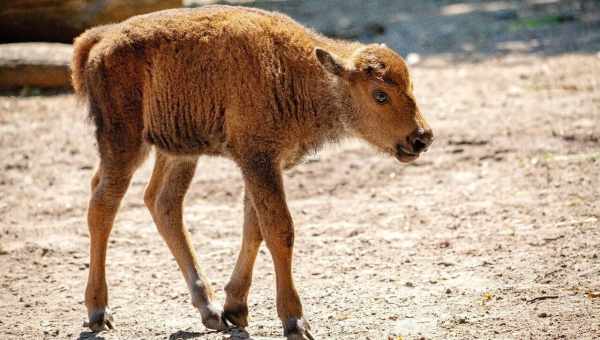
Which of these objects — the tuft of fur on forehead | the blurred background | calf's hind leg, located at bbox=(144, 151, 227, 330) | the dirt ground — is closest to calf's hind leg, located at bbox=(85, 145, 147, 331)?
the dirt ground

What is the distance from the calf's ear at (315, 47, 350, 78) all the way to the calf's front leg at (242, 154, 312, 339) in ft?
2.55

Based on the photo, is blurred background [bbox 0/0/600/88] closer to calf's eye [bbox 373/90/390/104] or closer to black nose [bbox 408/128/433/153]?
calf's eye [bbox 373/90/390/104]

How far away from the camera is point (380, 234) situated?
8398mm

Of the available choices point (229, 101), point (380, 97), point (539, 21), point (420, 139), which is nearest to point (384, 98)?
point (380, 97)

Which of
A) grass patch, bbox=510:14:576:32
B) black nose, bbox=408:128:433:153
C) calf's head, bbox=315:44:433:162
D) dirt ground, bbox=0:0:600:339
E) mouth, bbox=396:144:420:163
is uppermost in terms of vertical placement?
calf's head, bbox=315:44:433:162

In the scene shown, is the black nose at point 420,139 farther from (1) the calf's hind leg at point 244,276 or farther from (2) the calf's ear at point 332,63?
(1) the calf's hind leg at point 244,276

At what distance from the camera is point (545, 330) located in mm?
5980

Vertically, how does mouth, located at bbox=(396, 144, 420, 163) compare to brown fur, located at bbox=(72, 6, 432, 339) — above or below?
below

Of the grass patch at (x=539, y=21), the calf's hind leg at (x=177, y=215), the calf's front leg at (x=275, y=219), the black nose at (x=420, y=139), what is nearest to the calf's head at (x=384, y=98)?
the black nose at (x=420, y=139)

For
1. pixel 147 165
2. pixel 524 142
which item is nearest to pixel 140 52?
→ pixel 147 165

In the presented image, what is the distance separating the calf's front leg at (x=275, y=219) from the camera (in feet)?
20.4

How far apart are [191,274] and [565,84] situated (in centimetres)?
745

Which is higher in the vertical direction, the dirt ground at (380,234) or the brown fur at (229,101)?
the brown fur at (229,101)

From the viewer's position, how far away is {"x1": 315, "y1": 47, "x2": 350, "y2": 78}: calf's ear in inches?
254
